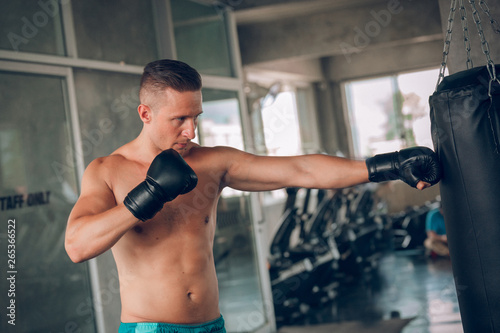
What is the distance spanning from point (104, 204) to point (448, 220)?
1.12 meters

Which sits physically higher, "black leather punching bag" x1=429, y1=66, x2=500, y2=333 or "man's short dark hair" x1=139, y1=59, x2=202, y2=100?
"man's short dark hair" x1=139, y1=59, x2=202, y2=100

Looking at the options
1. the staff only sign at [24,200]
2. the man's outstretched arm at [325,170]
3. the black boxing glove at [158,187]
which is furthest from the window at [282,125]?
the black boxing glove at [158,187]

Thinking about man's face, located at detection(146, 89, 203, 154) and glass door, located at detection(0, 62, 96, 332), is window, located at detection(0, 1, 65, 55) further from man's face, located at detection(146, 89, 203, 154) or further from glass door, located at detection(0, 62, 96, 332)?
man's face, located at detection(146, 89, 203, 154)

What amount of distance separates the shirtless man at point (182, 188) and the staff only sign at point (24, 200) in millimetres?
1220

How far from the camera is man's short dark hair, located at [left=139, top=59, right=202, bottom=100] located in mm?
1778

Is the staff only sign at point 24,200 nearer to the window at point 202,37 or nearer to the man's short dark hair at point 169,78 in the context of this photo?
the man's short dark hair at point 169,78

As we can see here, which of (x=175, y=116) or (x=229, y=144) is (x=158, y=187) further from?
(x=229, y=144)

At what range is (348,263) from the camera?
692 centimetres

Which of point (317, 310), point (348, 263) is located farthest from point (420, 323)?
point (348, 263)

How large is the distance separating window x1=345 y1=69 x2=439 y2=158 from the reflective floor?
4105mm

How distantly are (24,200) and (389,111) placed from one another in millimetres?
9068

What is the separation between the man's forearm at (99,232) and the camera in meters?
1.53

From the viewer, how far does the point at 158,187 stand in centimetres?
156

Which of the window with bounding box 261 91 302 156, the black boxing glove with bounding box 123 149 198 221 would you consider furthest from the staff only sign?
the window with bounding box 261 91 302 156
